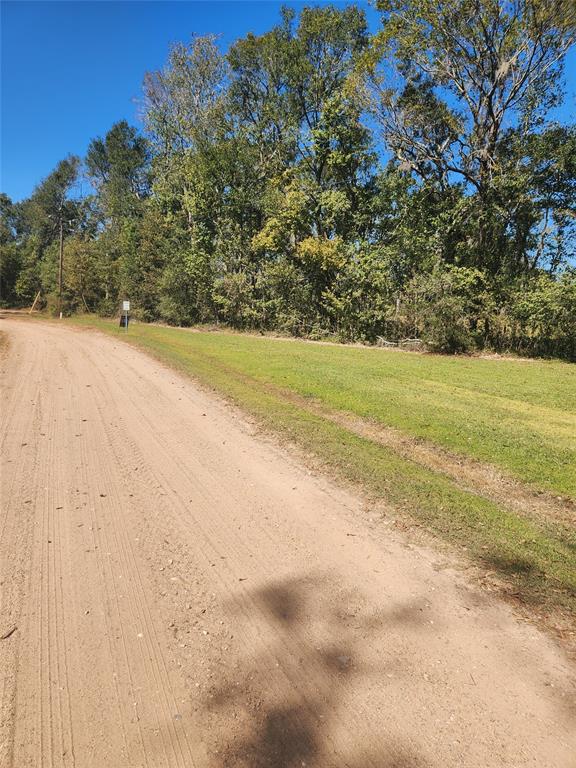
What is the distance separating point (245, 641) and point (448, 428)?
5420mm

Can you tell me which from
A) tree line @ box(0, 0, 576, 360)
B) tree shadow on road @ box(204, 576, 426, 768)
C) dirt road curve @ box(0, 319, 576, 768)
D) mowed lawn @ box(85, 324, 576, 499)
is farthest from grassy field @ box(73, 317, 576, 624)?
tree line @ box(0, 0, 576, 360)

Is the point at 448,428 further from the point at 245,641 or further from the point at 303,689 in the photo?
the point at 303,689

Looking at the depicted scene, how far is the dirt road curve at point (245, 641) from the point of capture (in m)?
2.04

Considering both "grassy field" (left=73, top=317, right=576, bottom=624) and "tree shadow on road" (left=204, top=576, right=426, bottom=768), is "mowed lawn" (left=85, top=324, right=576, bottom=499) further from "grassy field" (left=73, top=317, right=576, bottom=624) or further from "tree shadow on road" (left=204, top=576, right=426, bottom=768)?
"tree shadow on road" (left=204, top=576, right=426, bottom=768)

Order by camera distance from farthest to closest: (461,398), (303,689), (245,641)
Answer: (461,398) < (245,641) < (303,689)

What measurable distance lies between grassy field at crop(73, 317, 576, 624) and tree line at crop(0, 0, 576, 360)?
7001mm

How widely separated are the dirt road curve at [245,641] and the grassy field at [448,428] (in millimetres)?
620

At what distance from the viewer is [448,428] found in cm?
722

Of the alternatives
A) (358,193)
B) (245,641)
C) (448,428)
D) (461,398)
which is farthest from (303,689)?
(358,193)

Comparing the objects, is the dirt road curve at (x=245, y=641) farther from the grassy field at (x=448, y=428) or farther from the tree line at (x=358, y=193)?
the tree line at (x=358, y=193)

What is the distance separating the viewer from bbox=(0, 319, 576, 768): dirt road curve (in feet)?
6.71

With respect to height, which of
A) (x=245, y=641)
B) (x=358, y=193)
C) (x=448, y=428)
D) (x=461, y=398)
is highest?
(x=358, y=193)

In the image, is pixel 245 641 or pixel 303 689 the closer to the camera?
pixel 303 689

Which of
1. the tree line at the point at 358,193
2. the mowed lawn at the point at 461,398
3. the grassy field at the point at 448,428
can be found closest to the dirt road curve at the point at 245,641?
the grassy field at the point at 448,428
